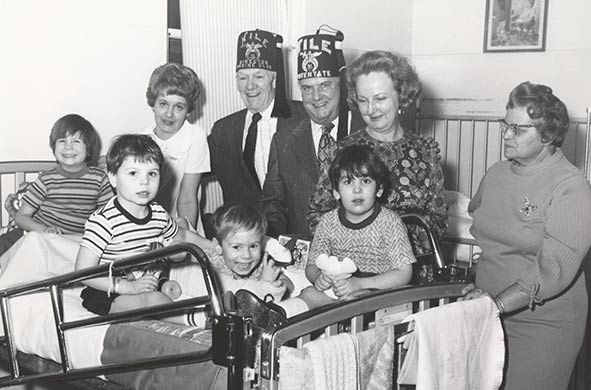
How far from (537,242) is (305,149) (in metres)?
1.50

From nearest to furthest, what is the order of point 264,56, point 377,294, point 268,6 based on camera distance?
point 377,294 < point 264,56 < point 268,6

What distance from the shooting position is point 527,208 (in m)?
2.74

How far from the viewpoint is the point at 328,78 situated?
394cm

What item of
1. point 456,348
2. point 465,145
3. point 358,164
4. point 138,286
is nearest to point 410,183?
point 358,164

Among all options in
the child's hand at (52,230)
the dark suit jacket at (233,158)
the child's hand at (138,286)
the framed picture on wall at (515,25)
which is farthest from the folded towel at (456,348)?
the framed picture on wall at (515,25)

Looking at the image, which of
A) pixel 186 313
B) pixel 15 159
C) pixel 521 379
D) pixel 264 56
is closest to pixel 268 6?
pixel 264 56

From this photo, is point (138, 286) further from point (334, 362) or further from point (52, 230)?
point (334, 362)

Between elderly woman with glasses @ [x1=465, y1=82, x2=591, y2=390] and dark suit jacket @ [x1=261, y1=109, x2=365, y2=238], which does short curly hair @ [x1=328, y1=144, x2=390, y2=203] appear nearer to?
elderly woman with glasses @ [x1=465, y1=82, x2=591, y2=390]

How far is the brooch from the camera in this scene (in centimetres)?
273

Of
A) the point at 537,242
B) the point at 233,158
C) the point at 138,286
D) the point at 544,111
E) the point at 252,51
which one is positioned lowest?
the point at 138,286

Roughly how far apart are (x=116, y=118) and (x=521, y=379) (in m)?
2.85

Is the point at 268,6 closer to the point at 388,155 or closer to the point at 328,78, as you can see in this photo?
the point at 328,78

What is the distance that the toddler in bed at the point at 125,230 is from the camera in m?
2.91

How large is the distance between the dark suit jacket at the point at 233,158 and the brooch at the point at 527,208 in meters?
1.91
